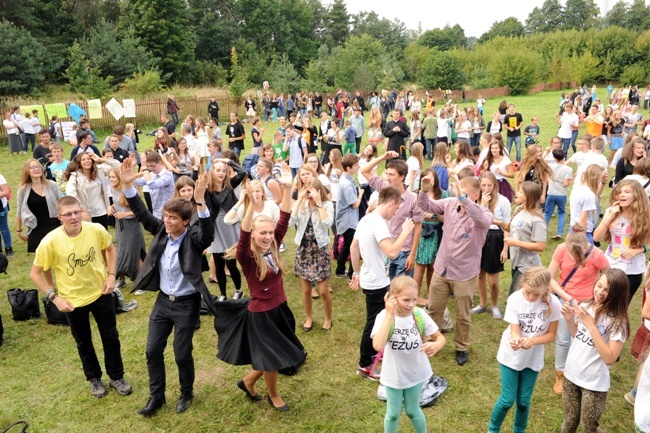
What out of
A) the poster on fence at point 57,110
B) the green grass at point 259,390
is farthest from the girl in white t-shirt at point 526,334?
the poster on fence at point 57,110

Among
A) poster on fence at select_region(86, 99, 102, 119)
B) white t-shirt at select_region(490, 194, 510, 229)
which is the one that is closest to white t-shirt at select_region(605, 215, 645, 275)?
white t-shirt at select_region(490, 194, 510, 229)

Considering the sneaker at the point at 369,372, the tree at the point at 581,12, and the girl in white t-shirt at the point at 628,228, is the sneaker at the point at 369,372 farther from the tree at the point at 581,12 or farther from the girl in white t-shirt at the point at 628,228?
the tree at the point at 581,12

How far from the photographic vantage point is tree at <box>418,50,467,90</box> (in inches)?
1880

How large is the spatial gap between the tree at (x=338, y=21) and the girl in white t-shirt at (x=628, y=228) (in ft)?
243

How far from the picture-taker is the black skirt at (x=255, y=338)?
407cm

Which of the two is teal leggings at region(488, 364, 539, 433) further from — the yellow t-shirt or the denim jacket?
the yellow t-shirt

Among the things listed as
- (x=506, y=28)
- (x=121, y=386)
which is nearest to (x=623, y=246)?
(x=121, y=386)

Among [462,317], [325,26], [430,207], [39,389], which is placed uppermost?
[325,26]

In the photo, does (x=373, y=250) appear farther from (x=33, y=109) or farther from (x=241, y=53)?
(x=241, y=53)

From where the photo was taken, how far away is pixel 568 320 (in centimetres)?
359

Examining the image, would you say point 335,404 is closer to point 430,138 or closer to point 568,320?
point 568,320

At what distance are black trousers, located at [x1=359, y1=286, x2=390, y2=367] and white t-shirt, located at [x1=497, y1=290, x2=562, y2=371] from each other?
129cm

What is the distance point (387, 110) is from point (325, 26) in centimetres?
5244

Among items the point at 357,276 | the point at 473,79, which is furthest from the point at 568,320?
the point at 473,79
